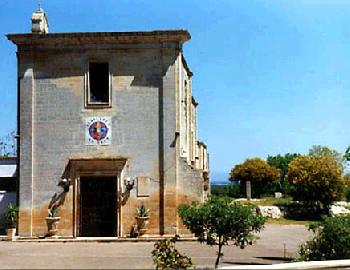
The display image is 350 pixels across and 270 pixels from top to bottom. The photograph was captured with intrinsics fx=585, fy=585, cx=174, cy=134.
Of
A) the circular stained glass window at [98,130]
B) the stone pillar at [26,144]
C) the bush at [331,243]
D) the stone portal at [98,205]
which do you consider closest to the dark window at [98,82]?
the circular stained glass window at [98,130]

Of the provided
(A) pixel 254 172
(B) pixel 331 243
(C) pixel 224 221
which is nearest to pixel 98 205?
(C) pixel 224 221

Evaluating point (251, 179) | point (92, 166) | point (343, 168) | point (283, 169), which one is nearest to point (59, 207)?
point (92, 166)

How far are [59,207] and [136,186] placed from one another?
297cm

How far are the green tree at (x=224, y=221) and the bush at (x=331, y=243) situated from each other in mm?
1196

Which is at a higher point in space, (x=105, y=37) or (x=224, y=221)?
(x=105, y=37)

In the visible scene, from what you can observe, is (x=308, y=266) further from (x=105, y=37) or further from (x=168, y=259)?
(x=105, y=37)

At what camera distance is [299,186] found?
1405 inches

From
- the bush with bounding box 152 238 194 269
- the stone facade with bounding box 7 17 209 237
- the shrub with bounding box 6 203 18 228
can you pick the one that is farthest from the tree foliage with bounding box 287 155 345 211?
the bush with bounding box 152 238 194 269

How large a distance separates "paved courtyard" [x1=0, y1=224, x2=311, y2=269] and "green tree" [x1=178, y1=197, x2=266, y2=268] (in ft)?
2.80

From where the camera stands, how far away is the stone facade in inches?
843

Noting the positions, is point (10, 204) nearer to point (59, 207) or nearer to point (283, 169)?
point (59, 207)

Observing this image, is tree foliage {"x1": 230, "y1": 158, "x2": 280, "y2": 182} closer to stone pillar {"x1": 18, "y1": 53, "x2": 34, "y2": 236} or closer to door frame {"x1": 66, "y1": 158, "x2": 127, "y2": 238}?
door frame {"x1": 66, "y1": 158, "x2": 127, "y2": 238}

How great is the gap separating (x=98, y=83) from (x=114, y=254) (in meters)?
7.95

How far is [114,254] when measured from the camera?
16.5m
